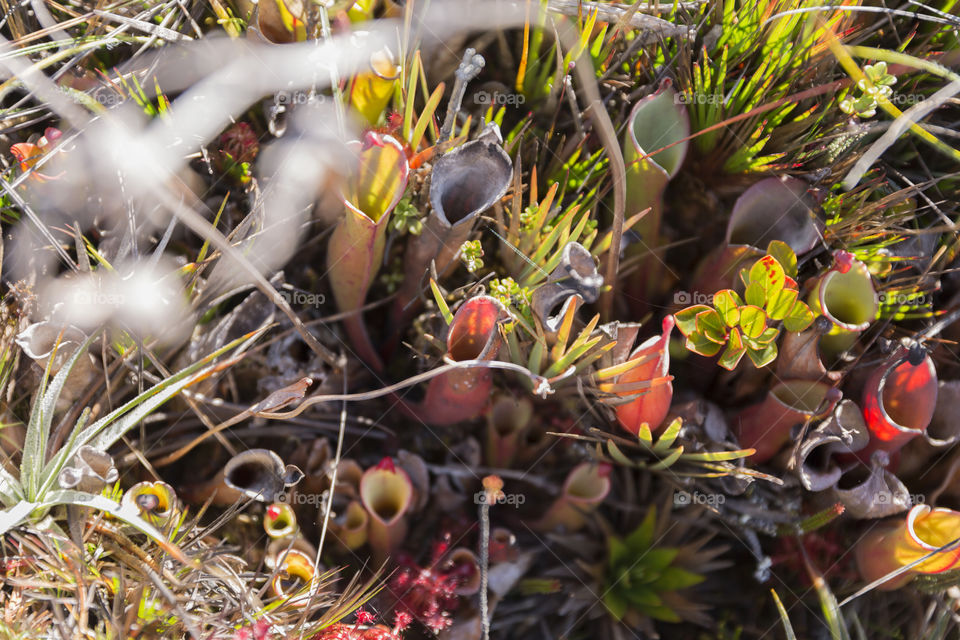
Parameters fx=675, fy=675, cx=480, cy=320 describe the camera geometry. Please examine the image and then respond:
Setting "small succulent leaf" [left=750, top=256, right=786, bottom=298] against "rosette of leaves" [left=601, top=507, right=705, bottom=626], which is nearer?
"small succulent leaf" [left=750, top=256, right=786, bottom=298]

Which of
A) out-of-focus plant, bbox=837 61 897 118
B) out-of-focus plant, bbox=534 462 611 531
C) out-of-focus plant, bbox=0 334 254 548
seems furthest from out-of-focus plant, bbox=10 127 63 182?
out-of-focus plant, bbox=837 61 897 118

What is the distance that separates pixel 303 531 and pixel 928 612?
1.53 m

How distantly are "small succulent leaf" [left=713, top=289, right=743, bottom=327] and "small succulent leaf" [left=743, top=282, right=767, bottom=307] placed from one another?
1.7 inches

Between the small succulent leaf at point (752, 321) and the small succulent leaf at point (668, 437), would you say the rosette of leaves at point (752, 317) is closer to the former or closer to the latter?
the small succulent leaf at point (752, 321)

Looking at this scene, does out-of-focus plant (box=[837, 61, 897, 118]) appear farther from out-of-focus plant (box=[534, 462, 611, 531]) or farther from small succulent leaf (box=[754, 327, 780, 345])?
out-of-focus plant (box=[534, 462, 611, 531])

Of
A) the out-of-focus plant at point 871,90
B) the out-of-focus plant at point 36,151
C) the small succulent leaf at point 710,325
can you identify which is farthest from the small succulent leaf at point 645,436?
the out-of-focus plant at point 36,151

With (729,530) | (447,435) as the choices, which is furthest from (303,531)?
(729,530)

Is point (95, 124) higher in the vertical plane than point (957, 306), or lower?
higher

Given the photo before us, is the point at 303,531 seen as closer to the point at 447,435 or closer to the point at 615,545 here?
the point at 447,435

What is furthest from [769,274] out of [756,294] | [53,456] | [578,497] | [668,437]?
[53,456]

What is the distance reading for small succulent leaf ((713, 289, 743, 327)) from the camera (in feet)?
4.74

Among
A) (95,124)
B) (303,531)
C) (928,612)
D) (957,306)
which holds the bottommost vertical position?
(928,612)

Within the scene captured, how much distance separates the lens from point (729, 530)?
1.74 m

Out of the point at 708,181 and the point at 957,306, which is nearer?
the point at 957,306
